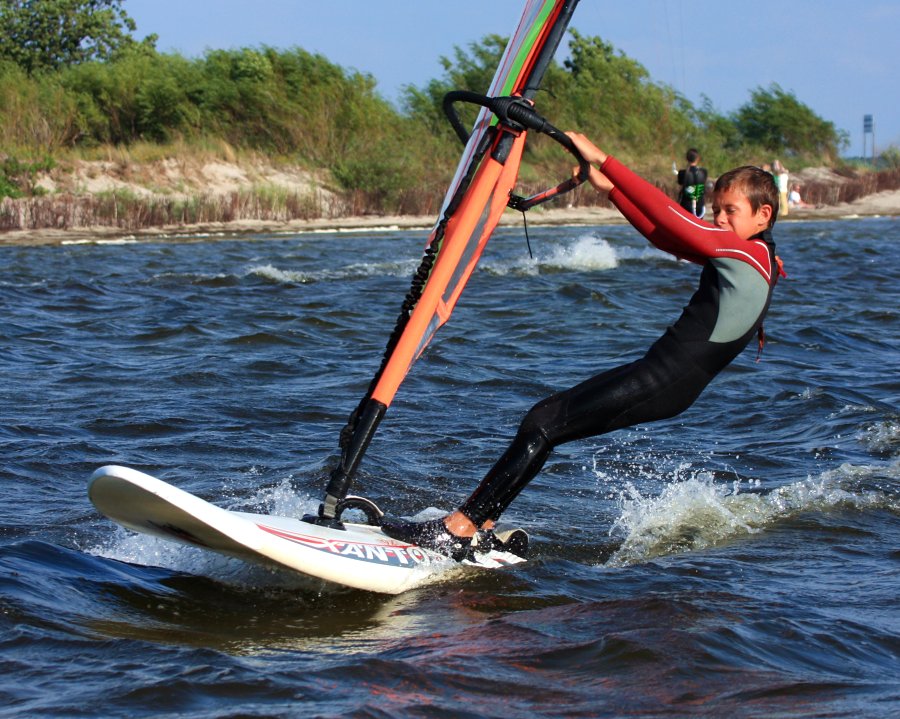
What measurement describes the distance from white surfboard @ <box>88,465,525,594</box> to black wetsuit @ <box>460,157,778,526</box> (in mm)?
320

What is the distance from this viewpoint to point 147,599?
3.91 m

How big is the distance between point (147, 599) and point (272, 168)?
2947cm

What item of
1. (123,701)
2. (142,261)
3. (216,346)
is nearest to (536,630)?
(123,701)

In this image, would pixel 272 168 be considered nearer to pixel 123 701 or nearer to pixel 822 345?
pixel 822 345

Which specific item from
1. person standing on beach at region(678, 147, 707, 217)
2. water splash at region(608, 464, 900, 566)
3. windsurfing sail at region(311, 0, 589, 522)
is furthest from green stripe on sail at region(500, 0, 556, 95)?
person standing on beach at region(678, 147, 707, 217)

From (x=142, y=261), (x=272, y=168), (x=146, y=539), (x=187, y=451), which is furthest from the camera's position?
(x=272, y=168)

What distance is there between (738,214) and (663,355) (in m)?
0.56

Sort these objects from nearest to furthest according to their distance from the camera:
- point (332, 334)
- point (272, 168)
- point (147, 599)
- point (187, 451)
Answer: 1. point (147, 599)
2. point (187, 451)
3. point (332, 334)
4. point (272, 168)

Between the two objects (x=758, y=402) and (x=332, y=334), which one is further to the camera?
(x=332, y=334)

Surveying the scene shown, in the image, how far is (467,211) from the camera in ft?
14.2

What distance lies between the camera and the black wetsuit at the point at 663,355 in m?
3.99

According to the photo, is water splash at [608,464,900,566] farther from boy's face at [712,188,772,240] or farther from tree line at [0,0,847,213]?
tree line at [0,0,847,213]

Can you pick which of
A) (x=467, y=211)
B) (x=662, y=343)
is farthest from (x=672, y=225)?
(x=467, y=211)

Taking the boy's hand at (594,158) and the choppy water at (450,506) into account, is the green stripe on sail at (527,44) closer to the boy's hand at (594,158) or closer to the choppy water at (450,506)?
the boy's hand at (594,158)
